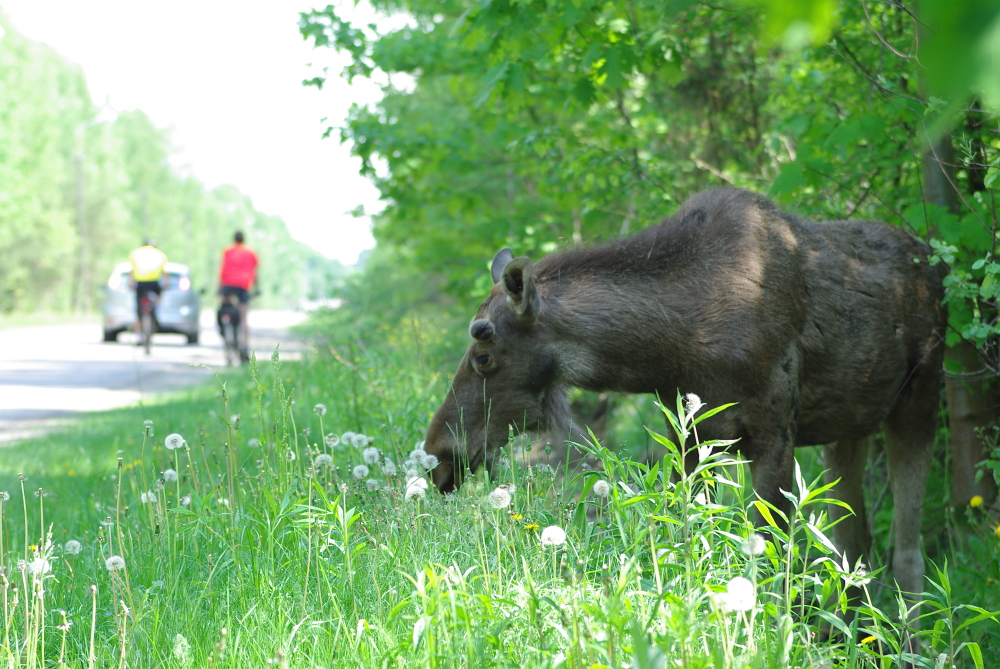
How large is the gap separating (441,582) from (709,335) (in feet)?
6.52

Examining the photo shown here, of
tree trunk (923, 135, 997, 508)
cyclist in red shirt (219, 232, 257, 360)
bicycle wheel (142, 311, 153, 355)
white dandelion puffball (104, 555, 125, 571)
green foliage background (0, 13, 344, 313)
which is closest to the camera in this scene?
white dandelion puffball (104, 555, 125, 571)

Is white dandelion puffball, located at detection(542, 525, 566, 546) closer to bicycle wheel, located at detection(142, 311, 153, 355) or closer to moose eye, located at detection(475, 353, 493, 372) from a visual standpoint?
moose eye, located at detection(475, 353, 493, 372)

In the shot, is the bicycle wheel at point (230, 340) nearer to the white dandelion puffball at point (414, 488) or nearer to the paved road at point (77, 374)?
the paved road at point (77, 374)

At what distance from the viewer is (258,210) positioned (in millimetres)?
167875

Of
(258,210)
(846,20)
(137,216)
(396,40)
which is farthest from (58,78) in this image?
(258,210)

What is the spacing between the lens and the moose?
4625mm

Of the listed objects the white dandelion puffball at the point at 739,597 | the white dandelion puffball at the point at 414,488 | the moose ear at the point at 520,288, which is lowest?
the white dandelion puffball at the point at 414,488

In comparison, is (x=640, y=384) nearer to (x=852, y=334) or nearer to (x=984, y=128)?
(x=852, y=334)

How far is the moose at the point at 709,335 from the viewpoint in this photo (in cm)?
462

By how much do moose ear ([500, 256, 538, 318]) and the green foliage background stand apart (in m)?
18.4

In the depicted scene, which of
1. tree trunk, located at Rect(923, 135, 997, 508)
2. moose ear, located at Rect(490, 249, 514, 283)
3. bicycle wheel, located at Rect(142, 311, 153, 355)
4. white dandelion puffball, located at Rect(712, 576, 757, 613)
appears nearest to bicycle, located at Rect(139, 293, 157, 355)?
bicycle wheel, located at Rect(142, 311, 153, 355)

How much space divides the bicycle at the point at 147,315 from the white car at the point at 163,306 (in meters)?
3.47

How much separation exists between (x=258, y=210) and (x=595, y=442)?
6756 inches

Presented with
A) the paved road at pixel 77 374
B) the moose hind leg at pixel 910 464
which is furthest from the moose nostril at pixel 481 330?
the paved road at pixel 77 374
